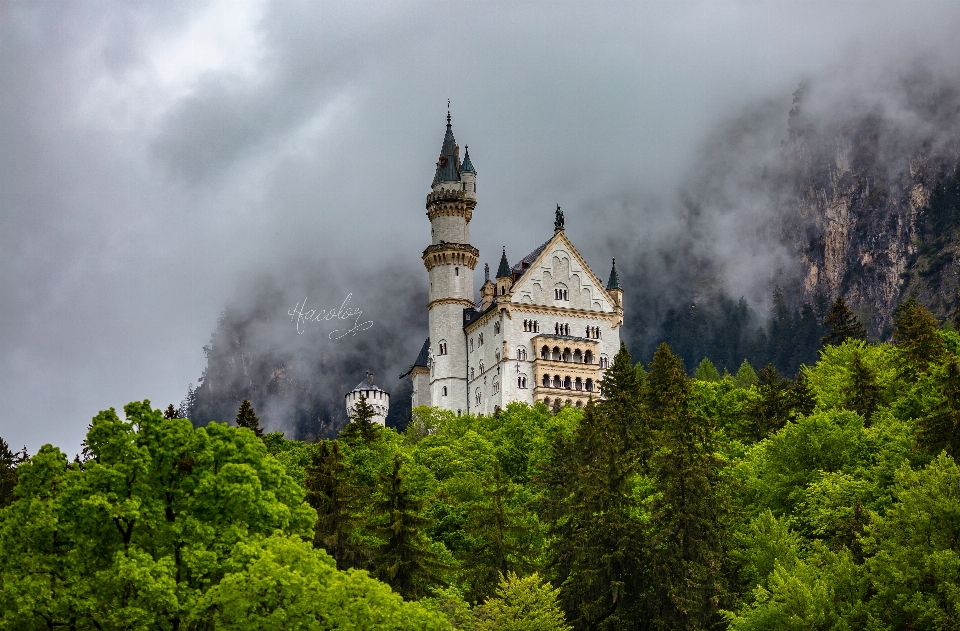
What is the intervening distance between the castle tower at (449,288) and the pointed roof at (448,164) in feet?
2.68

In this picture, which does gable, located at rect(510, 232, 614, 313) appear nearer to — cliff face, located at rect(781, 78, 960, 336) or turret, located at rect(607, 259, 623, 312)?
turret, located at rect(607, 259, 623, 312)

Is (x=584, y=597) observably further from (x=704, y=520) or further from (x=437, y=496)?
(x=437, y=496)

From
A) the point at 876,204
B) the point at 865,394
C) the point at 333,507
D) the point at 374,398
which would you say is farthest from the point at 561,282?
the point at 333,507

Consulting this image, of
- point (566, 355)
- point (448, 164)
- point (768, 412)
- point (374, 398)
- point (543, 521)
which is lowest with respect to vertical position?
point (543, 521)

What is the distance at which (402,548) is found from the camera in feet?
159

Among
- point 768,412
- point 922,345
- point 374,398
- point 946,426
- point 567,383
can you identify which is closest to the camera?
point 946,426

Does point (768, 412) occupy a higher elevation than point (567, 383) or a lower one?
lower

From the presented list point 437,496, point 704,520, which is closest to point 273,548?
point 704,520

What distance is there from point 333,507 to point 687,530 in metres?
14.1

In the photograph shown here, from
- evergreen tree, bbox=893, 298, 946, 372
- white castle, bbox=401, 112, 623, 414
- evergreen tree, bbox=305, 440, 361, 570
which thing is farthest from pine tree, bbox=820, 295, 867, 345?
evergreen tree, bbox=305, 440, 361, 570

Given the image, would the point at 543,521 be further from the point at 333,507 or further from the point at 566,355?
the point at 566,355

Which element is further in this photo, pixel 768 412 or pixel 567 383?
pixel 567 383

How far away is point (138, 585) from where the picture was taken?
3406cm

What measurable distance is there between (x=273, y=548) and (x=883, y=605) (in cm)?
1959
